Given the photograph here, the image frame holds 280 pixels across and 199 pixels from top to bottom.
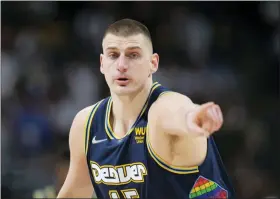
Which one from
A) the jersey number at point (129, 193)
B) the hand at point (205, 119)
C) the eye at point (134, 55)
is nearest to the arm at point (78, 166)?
the jersey number at point (129, 193)

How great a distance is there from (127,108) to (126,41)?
0.48m

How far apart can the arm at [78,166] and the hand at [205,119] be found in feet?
4.10

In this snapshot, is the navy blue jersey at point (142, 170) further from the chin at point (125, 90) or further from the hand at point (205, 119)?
the hand at point (205, 119)

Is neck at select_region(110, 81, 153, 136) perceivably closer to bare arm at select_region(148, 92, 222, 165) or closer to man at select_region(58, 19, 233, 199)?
man at select_region(58, 19, 233, 199)

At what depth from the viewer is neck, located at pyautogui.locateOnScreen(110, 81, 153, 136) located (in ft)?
12.5

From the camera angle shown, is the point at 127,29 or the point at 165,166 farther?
the point at 127,29

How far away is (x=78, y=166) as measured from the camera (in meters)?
4.23

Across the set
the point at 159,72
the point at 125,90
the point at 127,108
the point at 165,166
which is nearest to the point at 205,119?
the point at 165,166

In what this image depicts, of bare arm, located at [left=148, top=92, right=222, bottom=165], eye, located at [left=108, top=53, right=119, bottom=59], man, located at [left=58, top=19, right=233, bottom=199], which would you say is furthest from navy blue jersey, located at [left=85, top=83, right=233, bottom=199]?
eye, located at [left=108, top=53, right=119, bottom=59]

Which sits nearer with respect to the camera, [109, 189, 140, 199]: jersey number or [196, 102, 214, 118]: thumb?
[196, 102, 214, 118]: thumb

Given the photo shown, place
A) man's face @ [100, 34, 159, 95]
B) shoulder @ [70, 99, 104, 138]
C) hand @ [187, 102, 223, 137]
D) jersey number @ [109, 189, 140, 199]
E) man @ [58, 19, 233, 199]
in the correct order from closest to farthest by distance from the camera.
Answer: hand @ [187, 102, 223, 137], man @ [58, 19, 233, 199], man's face @ [100, 34, 159, 95], jersey number @ [109, 189, 140, 199], shoulder @ [70, 99, 104, 138]

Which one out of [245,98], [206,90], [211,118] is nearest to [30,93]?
[206,90]

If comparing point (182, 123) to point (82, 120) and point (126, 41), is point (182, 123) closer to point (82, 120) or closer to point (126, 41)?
point (126, 41)

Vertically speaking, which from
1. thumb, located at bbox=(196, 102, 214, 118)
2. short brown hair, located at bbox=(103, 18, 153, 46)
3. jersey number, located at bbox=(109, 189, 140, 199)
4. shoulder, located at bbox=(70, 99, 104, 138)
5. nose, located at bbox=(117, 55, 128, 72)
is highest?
short brown hair, located at bbox=(103, 18, 153, 46)
